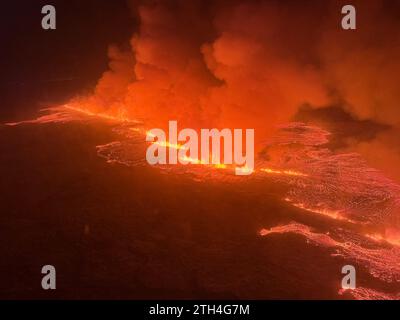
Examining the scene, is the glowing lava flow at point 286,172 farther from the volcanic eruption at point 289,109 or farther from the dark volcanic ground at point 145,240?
the dark volcanic ground at point 145,240

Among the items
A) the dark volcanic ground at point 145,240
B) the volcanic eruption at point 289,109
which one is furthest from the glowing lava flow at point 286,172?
the dark volcanic ground at point 145,240

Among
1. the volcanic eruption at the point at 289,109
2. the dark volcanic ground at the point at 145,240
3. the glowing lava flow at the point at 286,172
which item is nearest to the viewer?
the dark volcanic ground at the point at 145,240

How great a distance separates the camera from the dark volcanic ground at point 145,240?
239 inches

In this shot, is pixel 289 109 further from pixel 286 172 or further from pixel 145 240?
pixel 145 240

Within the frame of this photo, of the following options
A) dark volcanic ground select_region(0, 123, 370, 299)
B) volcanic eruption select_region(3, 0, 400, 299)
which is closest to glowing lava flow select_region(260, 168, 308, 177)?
volcanic eruption select_region(3, 0, 400, 299)

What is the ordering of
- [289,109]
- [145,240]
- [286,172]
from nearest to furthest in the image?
[145,240] < [286,172] < [289,109]

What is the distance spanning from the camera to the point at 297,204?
8.98m

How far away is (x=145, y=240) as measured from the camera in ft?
23.7

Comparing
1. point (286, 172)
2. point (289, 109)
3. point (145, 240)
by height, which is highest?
point (289, 109)

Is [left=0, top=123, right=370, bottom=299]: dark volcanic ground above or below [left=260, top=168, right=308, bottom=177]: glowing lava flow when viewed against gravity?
below

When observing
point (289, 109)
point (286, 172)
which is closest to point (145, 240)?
point (286, 172)

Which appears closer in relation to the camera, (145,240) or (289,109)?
(145,240)

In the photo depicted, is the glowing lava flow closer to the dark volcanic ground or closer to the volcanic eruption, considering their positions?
the volcanic eruption

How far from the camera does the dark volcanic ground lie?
6.07 metres
